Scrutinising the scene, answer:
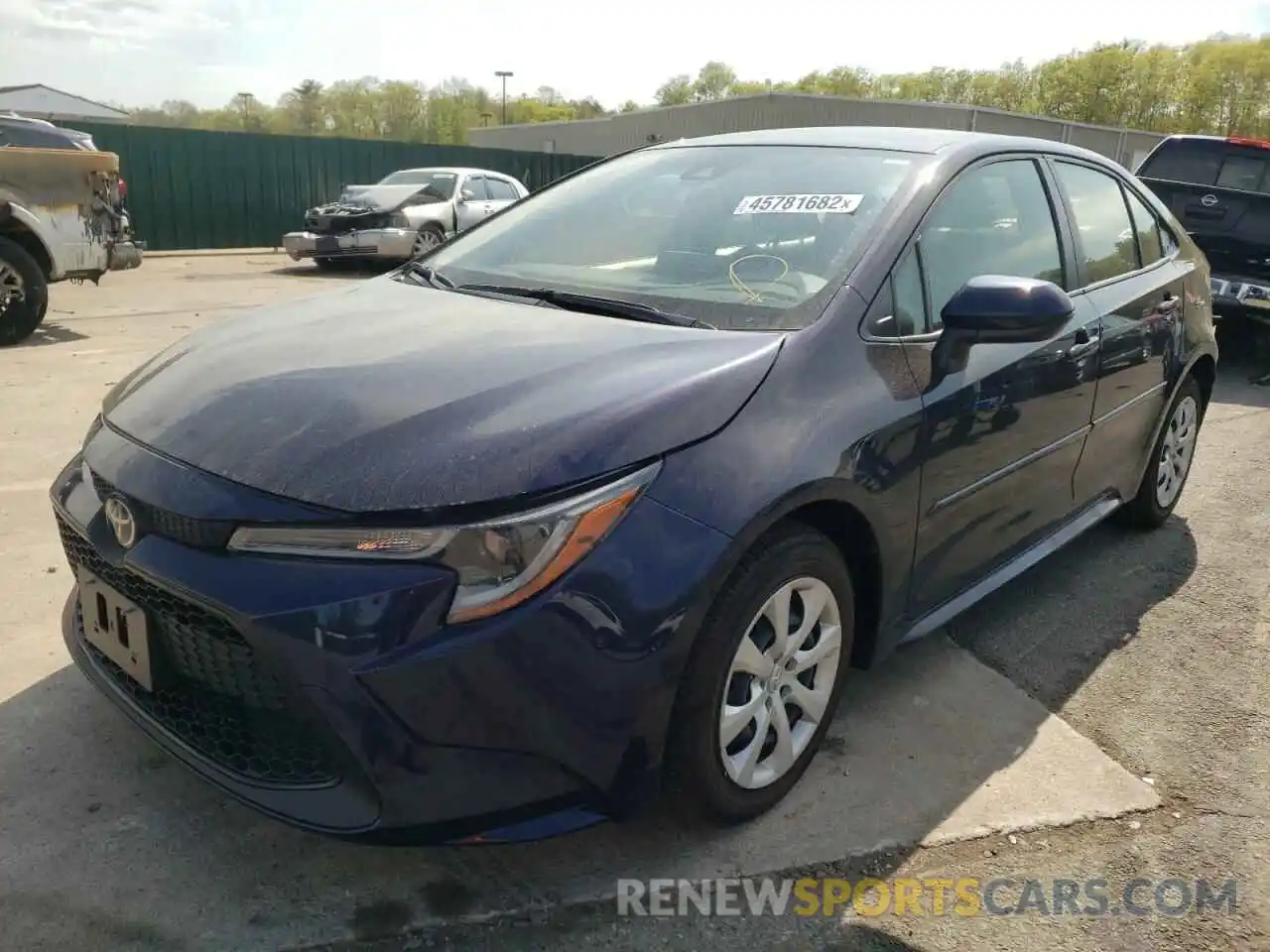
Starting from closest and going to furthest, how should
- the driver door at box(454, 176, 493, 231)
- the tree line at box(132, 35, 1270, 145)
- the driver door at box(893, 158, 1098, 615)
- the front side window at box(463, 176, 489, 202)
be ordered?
the driver door at box(893, 158, 1098, 615) → the driver door at box(454, 176, 493, 231) → the front side window at box(463, 176, 489, 202) → the tree line at box(132, 35, 1270, 145)

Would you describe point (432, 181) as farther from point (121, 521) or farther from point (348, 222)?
point (121, 521)

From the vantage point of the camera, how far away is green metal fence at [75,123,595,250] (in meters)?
16.3

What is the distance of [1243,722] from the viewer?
2.98m

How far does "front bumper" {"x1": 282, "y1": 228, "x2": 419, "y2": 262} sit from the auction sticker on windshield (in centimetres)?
1166

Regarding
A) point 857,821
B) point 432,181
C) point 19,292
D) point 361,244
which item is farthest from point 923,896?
point 432,181

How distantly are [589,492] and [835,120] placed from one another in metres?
30.1

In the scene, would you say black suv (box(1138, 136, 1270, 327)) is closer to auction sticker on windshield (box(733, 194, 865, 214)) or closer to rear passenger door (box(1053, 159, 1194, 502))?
rear passenger door (box(1053, 159, 1194, 502))

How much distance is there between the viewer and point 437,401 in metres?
2.06

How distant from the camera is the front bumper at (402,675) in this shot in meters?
1.77

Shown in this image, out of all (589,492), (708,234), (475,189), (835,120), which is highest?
(835,120)

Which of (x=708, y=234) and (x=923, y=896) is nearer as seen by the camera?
(x=923, y=896)

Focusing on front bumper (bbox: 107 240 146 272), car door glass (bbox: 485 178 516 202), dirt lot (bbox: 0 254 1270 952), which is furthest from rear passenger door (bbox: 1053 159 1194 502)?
car door glass (bbox: 485 178 516 202)

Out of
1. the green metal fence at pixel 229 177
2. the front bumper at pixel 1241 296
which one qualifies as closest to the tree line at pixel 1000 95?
the green metal fence at pixel 229 177

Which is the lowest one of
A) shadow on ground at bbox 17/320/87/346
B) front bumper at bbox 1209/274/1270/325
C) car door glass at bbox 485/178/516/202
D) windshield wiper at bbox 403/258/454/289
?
shadow on ground at bbox 17/320/87/346
